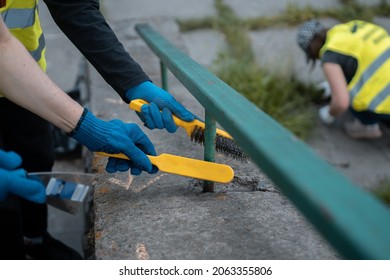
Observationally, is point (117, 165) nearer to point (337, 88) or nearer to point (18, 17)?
point (18, 17)

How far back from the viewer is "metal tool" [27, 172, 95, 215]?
6.64 ft

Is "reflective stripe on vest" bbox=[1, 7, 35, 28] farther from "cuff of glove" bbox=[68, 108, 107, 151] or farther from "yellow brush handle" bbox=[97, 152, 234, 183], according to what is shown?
"yellow brush handle" bbox=[97, 152, 234, 183]

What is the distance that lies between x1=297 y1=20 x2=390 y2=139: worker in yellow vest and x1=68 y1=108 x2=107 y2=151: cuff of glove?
1983 millimetres

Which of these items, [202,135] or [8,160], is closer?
[8,160]

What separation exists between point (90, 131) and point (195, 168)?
34cm

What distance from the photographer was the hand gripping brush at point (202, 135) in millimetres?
1684

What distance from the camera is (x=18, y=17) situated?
1.72 m

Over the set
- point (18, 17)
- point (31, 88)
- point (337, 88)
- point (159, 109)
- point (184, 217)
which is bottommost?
point (337, 88)

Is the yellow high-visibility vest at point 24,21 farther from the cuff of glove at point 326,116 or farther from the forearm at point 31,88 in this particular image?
the cuff of glove at point 326,116

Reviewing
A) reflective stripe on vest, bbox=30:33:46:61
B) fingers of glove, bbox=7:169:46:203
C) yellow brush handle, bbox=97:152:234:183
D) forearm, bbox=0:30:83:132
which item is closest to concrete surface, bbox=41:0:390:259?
yellow brush handle, bbox=97:152:234:183

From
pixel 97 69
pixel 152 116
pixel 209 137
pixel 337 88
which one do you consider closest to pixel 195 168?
pixel 209 137

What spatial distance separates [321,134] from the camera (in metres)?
3.22

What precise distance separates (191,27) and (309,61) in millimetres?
1086

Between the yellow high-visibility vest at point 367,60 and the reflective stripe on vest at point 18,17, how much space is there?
202 cm
